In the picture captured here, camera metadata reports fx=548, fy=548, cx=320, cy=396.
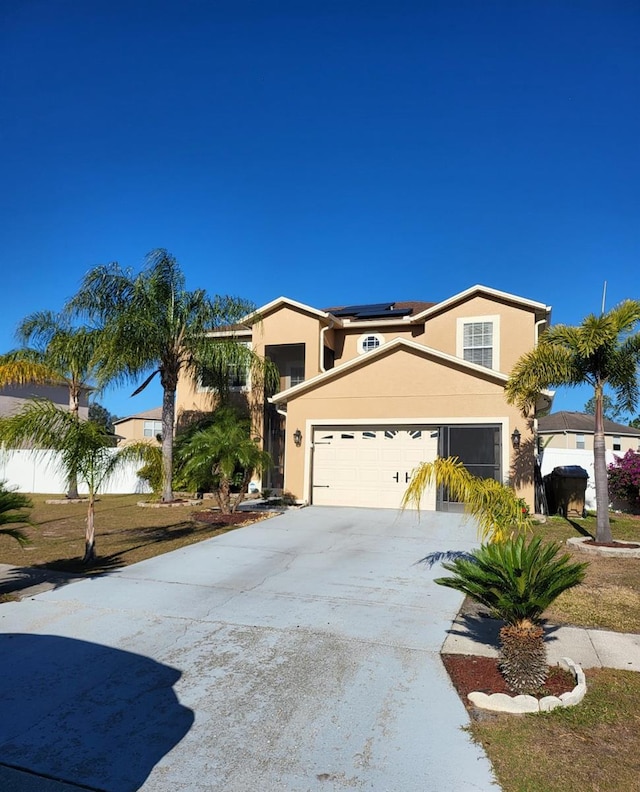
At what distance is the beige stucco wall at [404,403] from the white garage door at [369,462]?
35 centimetres

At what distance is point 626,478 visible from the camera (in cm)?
1797

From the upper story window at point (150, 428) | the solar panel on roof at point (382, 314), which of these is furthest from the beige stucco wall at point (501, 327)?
the upper story window at point (150, 428)

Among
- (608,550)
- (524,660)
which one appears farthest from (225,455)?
(524,660)

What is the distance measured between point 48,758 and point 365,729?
86.2 inches

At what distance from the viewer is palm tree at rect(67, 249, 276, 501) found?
1622 centimetres

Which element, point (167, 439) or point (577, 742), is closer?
point (577, 742)

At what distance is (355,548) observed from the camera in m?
10.7

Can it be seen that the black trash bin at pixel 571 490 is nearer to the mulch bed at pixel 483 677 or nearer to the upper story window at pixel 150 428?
the mulch bed at pixel 483 677

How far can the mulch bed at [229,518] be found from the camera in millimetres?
13867

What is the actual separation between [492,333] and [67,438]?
547 inches

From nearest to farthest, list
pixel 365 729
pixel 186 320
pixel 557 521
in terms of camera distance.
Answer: pixel 365 729 < pixel 557 521 < pixel 186 320

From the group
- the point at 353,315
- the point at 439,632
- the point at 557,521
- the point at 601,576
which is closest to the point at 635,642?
the point at 439,632

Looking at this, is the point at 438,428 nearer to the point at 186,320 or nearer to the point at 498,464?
the point at 498,464

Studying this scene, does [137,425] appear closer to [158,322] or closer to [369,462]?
[158,322]
